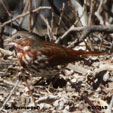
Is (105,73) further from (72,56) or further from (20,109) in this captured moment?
(20,109)

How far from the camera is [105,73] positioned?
15.5ft

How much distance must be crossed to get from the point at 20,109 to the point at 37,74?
0.66 metres

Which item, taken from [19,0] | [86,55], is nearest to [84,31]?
[86,55]

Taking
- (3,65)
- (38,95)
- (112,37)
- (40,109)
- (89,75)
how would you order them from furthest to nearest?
(112,37) < (3,65) < (89,75) < (38,95) < (40,109)

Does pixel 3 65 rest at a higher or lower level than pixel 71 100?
higher

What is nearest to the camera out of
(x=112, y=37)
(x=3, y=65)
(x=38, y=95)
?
(x=38, y=95)

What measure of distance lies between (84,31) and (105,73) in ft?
2.31

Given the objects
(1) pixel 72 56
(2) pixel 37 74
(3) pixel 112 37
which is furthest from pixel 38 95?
(3) pixel 112 37

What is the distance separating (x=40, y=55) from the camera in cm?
455

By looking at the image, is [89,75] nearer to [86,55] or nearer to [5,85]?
[86,55]

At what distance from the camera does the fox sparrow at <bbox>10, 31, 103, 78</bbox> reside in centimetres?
452

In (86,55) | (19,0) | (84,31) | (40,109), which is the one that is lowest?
(40,109)

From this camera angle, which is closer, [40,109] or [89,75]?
[40,109]

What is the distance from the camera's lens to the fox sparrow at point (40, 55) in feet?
14.8
